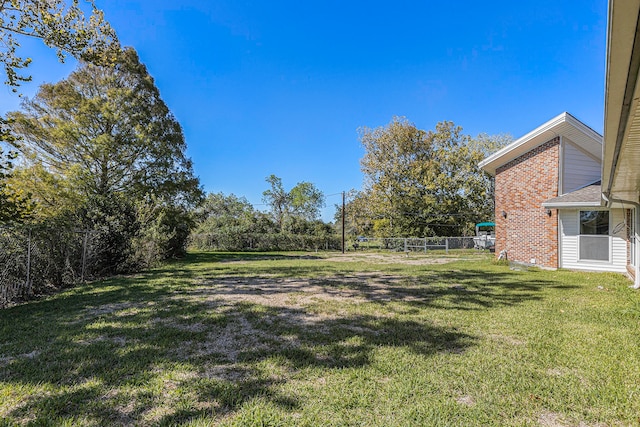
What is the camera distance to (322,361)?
10.5 ft

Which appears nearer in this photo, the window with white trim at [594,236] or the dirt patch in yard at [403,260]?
the window with white trim at [594,236]

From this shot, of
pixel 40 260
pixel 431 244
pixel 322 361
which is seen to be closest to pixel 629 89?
pixel 322 361

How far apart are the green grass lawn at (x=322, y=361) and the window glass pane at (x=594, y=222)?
535cm

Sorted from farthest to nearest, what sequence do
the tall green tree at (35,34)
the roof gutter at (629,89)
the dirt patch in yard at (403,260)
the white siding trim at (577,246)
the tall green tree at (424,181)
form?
the tall green tree at (424,181) → the dirt patch in yard at (403,260) → the white siding trim at (577,246) → the tall green tree at (35,34) → the roof gutter at (629,89)

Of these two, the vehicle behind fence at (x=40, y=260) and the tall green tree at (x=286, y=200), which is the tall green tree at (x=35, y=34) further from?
the tall green tree at (x=286, y=200)

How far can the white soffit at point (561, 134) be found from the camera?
33.1ft

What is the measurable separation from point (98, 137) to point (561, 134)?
20.0 metres

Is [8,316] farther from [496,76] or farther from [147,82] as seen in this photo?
[496,76]

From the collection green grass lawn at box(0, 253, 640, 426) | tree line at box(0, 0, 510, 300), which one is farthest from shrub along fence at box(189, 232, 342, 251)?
green grass lawn at box(0, 253, 640, 426)

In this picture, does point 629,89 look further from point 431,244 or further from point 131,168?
point 431,244

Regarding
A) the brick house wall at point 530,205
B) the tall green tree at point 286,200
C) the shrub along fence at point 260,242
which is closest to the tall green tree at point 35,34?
the brick house wall at point 530,205

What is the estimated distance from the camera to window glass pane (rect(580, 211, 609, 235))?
10.0m

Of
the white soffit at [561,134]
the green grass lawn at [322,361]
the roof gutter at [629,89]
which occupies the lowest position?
the green grass lawn at [322,361]

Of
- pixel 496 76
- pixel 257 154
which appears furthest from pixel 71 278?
pixel 257 154
